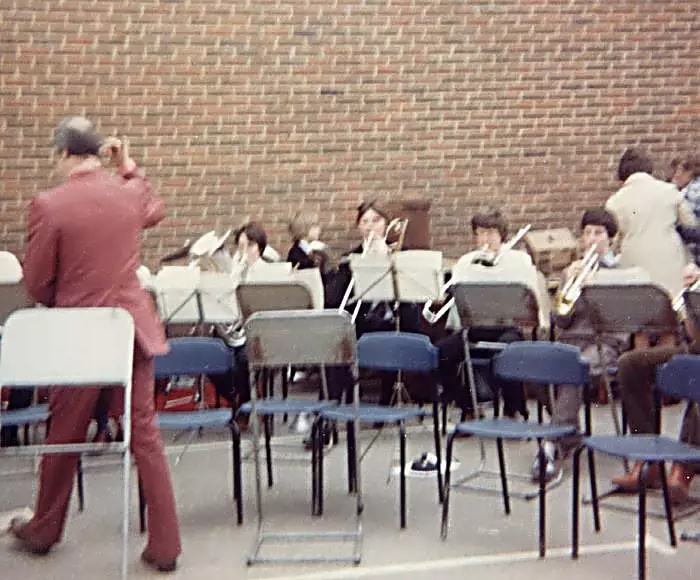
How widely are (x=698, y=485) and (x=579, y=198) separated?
439 centimetres

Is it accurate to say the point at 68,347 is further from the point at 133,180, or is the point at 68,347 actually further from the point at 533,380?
the point at 533,380

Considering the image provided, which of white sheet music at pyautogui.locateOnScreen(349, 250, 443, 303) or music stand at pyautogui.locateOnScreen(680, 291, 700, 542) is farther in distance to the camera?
white sheet music at pyautogui.locateOnScreen(349, 250, 443, 303)

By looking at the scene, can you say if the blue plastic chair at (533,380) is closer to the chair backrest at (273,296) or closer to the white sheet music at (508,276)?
the white sheet music at (508,276)

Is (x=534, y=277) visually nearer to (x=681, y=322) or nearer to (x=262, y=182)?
(x=681, y=322)

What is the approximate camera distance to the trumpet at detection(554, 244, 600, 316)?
558 centimetres

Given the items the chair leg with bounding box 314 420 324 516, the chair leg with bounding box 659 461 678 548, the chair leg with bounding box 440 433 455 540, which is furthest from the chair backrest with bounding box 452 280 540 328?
the chair leg with bounding box 659 461 678 548

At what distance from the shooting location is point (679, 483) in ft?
15.4

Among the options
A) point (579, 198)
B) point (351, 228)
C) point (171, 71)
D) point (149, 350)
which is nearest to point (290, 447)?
point (149, 350)

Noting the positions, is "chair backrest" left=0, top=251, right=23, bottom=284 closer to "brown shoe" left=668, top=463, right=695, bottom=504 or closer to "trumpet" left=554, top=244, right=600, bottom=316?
"trumpet" left=554, top=244, right=600, bottom=316

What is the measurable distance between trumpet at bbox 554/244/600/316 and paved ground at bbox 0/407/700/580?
877 millimetres

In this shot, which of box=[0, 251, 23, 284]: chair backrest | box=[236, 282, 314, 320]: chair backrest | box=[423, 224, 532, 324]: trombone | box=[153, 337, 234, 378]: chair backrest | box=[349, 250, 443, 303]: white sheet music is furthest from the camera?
box=[0, 251, 23, 284]: chair backrest

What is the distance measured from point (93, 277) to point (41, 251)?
0.70ft

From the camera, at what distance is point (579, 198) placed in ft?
29.8

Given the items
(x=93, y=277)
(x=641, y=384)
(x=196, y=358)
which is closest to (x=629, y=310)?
(x=641, y=384)
